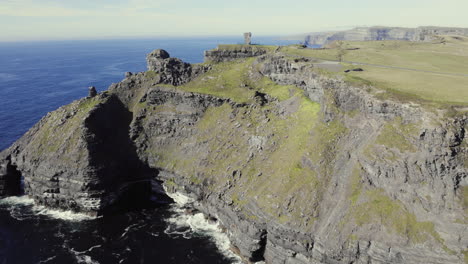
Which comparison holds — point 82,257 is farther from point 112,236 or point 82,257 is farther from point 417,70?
point 417,70

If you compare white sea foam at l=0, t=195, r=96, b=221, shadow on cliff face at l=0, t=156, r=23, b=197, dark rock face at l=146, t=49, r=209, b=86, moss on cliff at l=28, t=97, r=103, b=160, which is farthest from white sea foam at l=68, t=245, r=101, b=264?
dark rock face at l=146, t=49, r=209, b=86

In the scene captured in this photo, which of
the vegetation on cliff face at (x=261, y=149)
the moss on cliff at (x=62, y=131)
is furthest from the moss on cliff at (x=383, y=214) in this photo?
the moss on cliff at (x=62, y=131)

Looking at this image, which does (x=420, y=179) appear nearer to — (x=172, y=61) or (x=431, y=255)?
(x=431, y=255)

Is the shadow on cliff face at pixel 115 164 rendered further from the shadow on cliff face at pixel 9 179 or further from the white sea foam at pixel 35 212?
the shadow on cliff face at pixel 9 179

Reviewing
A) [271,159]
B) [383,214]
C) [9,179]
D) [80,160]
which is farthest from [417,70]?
[9,179]

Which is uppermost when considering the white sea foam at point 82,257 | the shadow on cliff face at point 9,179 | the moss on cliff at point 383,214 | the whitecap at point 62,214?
the moss on cliff at point 383,214

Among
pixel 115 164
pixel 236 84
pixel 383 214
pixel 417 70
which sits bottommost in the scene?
pixel 383 214

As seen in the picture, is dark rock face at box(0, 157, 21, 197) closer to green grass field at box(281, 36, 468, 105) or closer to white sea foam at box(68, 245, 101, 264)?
white sea foam at box(68, 245, 101, 264)
